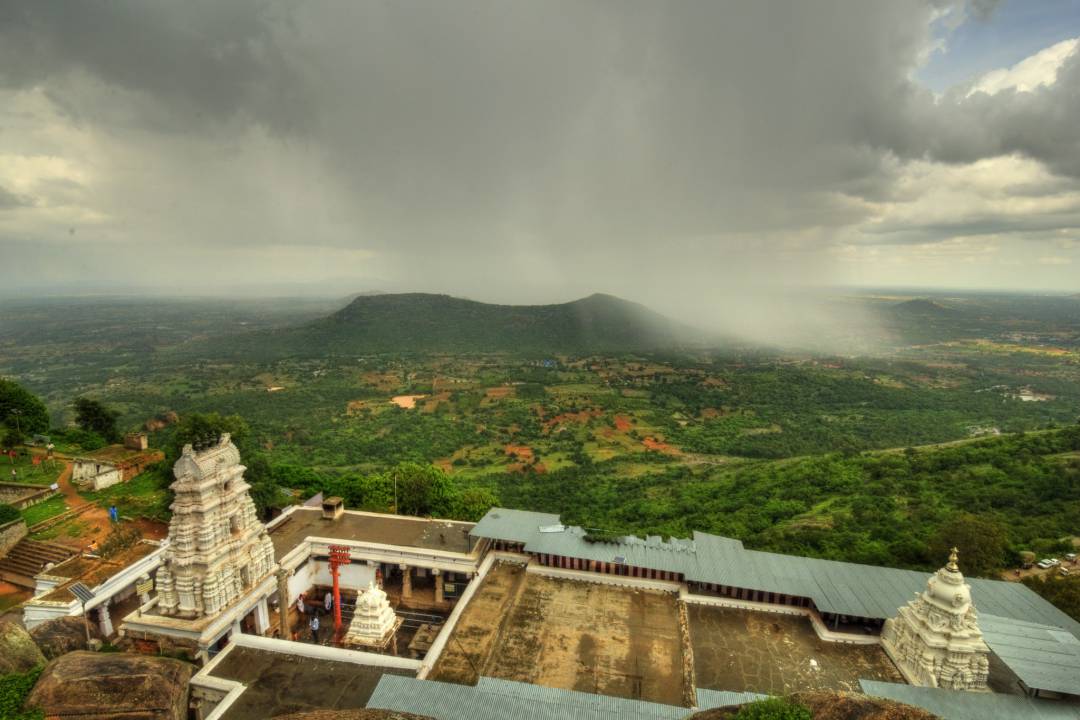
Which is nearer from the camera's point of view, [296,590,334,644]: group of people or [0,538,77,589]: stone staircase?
[296,590,334,644]: group of people

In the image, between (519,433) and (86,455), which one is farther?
(519,433)

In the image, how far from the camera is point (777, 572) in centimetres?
2256

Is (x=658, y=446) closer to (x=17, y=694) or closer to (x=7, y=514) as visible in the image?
(x=7, y=514)

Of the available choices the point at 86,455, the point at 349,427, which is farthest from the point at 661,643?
the point at 349,427

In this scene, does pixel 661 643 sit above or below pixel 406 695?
below

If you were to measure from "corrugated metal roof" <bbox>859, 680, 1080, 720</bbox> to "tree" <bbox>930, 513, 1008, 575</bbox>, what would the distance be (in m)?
10.9

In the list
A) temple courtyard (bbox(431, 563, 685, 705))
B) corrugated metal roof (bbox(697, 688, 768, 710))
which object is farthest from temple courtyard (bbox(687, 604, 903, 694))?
corrugated metal roof (bbox(697, 688, 768, 710))

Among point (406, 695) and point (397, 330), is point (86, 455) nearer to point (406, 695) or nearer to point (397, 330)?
point (406, 695)

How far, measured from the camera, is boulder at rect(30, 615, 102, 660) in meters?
20.5

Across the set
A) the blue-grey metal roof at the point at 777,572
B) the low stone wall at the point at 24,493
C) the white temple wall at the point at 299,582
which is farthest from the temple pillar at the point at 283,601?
the low stone wall at the point at 24,493

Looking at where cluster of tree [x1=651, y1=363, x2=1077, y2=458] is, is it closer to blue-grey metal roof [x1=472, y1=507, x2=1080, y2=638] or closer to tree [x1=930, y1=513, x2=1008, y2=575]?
tree [x1=930, y1=513, x2=1008, y2=575]

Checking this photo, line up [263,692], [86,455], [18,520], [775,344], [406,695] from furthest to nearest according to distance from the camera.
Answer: [775,344] < [86,455] < [18,520] < [263,692] < [406,695]

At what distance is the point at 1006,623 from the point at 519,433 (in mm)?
61822

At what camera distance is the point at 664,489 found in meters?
52.3
